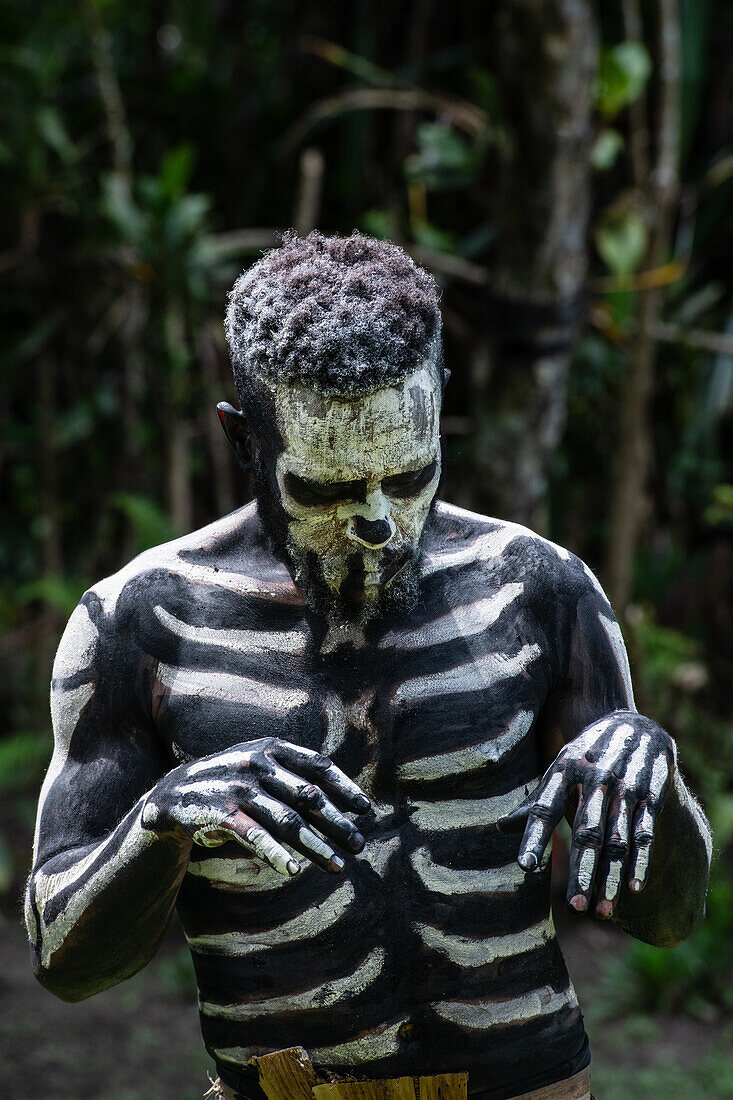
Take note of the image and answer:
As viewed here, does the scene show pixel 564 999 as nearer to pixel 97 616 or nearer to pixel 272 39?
pixel 97 616

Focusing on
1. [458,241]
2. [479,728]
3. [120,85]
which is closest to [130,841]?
[479,728]

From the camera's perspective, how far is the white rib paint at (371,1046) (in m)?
1.46

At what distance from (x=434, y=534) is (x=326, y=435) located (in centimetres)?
34

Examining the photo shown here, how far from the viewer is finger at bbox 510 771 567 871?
1.17m

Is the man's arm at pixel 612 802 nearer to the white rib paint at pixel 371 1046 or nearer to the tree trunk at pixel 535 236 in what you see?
the white rib paint at pixel 371 1046

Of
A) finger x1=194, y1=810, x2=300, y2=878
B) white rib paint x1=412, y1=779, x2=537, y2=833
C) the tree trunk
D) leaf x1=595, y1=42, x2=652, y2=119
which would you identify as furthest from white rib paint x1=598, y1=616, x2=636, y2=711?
leaf x1=595, y1=42, x2=652, y2=119

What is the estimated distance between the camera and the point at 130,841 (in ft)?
4.36

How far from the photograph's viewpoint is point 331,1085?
1404 mm

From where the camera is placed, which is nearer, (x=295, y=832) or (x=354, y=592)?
(x=295, y=832)

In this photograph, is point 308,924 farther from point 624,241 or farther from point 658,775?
point 624,241

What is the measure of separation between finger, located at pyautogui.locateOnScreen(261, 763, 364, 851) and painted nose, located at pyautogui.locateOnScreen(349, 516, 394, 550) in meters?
0.29

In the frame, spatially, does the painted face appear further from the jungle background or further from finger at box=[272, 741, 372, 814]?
the jungle background

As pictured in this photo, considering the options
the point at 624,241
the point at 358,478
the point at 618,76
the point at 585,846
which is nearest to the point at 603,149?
the point at 618,76

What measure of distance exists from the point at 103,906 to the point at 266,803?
317 millimetres
